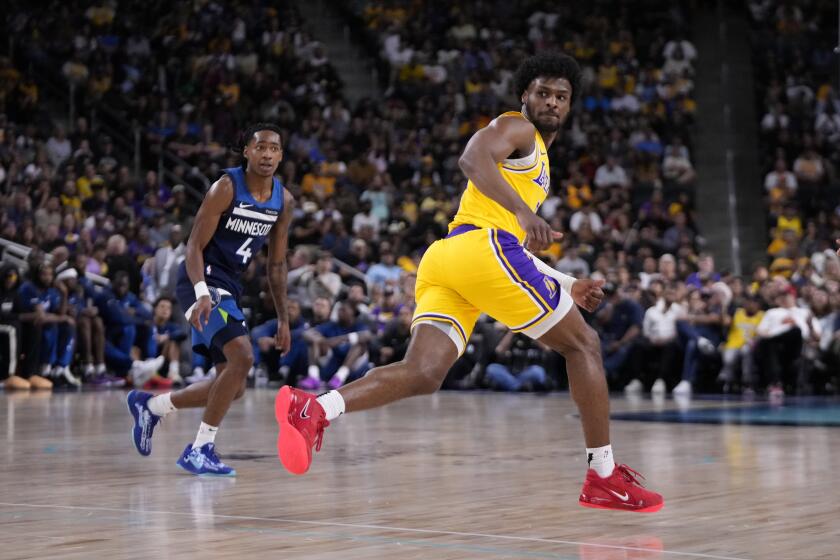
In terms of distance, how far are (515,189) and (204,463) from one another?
223 centimetres

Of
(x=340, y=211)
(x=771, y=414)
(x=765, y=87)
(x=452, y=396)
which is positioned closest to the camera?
(x=771, y=414)

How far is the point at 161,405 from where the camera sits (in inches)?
267

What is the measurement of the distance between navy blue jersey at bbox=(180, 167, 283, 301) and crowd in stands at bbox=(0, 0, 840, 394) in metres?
7.96

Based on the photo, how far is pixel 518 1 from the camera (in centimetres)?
2314

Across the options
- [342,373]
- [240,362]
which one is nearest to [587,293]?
[240,362]

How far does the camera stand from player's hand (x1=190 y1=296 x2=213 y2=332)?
246 inches

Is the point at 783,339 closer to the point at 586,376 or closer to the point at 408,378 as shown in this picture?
the point at 586,376

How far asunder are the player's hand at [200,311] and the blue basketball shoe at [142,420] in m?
0.78

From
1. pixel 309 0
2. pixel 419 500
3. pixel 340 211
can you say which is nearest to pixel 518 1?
pixel 309 0

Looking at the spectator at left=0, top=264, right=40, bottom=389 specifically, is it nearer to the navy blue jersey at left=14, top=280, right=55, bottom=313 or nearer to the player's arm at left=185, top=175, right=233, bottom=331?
the navy blue jersey at left=14, top=280, right=55, bottom=313

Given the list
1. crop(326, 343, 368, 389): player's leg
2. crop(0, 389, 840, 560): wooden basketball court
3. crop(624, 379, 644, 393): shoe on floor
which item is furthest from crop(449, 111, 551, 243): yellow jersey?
crop(326, 343, 368, 389): player's leg

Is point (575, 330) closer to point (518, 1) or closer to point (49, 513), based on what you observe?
point (49, 513)

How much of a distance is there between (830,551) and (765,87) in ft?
56.6

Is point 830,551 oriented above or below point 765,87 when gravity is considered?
below
